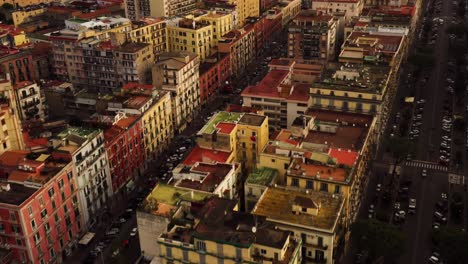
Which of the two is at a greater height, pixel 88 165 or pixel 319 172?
pixel 319 172

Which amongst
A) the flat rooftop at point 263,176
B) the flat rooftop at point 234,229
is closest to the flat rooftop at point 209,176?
the flat rooftop at point 263,176

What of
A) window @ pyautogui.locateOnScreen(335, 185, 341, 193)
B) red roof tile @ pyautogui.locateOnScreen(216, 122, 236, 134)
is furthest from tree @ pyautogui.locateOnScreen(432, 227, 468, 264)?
red roof tile @ pyautogui.locateOnScreen(216, 122, 236, 134)

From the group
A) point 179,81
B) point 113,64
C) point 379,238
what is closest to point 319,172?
point 379,238

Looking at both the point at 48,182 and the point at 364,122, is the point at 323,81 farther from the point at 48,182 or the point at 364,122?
the point at 48,182

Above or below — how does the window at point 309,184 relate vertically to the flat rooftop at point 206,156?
above

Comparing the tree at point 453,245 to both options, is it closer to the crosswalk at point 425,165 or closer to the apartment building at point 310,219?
the apartment building at point 310,219

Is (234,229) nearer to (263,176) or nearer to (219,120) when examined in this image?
(263,176)

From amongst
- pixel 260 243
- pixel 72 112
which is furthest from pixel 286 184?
pixel 72 112
